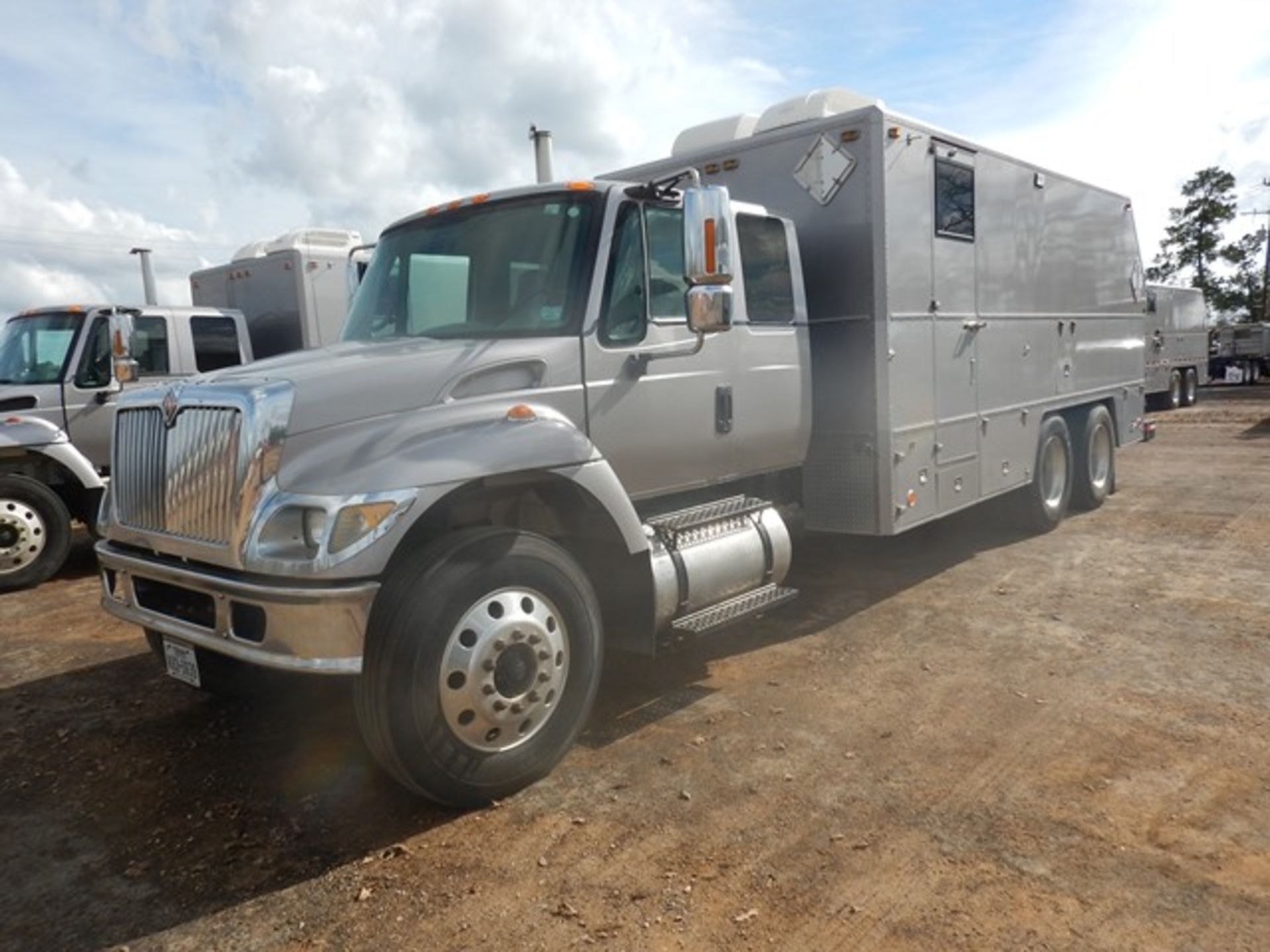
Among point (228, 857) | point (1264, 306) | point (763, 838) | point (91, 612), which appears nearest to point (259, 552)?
point (228, 857)

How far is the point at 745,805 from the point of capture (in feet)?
12.0

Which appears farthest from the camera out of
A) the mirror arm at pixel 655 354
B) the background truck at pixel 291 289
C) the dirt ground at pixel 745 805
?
the background truck at pixel 291 289

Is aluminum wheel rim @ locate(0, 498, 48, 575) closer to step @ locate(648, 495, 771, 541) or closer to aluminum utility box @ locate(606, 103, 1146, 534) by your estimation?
aluminum utility box @ locate(606, 103, 1146, 534)

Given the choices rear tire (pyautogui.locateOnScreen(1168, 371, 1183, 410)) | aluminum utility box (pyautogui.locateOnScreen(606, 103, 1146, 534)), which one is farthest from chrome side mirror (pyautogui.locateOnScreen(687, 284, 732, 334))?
rear tire (pyautogui.locateOnScreen(1168, 371, 1183, 410))

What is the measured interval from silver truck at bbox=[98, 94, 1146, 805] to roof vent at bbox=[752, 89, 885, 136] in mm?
22

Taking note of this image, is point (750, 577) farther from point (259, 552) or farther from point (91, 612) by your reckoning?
point (91, 612)

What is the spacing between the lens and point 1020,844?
10.7 feet

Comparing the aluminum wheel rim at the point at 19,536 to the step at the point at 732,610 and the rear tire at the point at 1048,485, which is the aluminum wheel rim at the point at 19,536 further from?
the rear tire at the point at 1048,485

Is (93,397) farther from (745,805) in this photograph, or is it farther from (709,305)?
(745,805)

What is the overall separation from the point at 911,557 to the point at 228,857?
19.7ft

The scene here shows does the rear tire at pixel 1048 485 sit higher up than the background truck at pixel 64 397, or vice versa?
the background truck at pixel 64 397

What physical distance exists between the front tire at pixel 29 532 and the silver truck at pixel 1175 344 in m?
22.6

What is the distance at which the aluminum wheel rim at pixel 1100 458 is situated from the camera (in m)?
9.57

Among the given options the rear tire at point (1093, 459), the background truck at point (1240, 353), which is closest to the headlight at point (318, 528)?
the rear tire at point (1093, 459)
